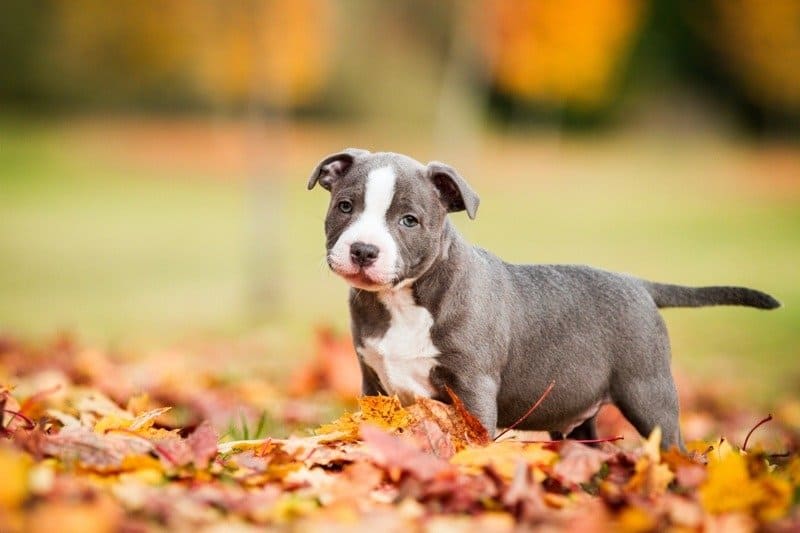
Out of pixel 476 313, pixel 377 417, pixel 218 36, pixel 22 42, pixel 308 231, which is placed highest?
pixel 218 36

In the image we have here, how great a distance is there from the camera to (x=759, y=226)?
22.7 metres

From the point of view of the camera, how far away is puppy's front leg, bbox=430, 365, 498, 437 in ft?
12.4

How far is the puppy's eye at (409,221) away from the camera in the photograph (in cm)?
372

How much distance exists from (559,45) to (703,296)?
20748mm

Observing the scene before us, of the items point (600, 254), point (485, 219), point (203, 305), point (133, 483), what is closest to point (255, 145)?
point (203, 305)

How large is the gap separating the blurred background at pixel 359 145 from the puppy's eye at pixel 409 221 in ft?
14.3

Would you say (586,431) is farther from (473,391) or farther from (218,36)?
(218,36)

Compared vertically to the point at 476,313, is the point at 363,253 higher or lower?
higher

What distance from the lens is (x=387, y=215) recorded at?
370 centimetres

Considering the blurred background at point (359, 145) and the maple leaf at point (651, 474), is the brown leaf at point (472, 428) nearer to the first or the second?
the maple leaf at point (651, 474)

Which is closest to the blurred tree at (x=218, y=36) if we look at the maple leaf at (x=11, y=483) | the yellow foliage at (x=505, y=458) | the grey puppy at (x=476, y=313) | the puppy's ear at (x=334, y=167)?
the puppy's ear at (x=334, y=167)

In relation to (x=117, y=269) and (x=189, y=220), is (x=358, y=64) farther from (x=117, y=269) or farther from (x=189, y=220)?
(x=117, y=269)

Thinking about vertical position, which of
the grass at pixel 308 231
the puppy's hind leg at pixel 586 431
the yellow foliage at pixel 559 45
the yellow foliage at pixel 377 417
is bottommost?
the grass at pixel 308 231

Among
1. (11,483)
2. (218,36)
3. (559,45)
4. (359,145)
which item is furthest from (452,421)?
(359,145)
